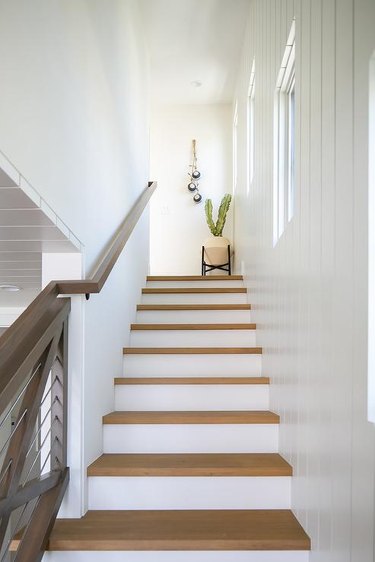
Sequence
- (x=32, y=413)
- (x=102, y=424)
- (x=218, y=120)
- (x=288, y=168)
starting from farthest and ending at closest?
(x=218, y=120)
(x=288, y=168)
(x=102, y=424)
(x=32, y=413)

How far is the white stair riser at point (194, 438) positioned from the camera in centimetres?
278

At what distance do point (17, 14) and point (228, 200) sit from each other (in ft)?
16.6

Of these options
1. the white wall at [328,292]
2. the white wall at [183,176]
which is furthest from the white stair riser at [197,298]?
the white wall at [183,176]

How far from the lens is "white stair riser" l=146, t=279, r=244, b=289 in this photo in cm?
504

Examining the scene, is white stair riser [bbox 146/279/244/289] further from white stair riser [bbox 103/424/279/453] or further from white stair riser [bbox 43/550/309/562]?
white stair riser [bbox 43/550/309/562]

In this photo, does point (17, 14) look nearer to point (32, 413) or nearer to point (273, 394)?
point (32, 413)

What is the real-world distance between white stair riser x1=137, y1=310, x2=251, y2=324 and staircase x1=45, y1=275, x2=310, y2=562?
291 millimetres

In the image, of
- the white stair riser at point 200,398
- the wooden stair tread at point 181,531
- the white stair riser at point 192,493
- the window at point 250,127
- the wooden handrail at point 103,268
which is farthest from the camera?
the window at point 250,127

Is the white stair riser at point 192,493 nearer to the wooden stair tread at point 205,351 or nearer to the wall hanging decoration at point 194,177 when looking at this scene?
the wooden stair tread at point 205,351

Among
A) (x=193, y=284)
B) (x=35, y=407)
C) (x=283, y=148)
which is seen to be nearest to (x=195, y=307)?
(x=193, y=284)

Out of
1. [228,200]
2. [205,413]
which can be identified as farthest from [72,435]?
[228,200]

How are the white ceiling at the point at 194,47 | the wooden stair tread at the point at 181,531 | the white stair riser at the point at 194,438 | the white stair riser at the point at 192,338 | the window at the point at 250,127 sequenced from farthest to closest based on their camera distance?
the white ceiling at the point at 194,47 → the window at the point at 250,127 → the white stair riser at the point at 192,338 → the white stair riser at the point at 194,438 → the wooden stair tread at the point at 181,531

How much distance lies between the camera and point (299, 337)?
233cm

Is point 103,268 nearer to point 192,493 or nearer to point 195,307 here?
point 192,493
